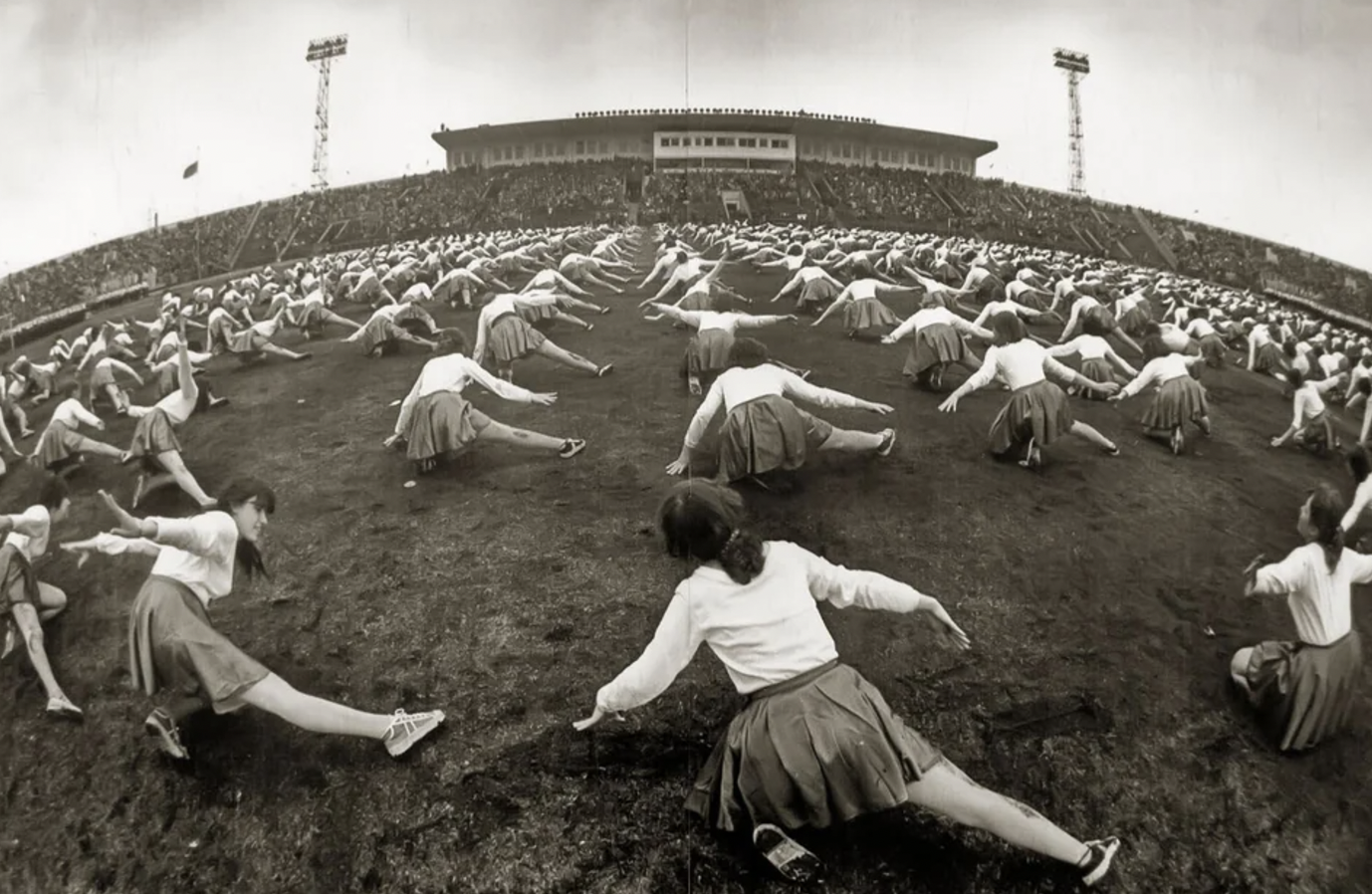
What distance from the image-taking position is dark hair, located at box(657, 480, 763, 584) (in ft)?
7.17

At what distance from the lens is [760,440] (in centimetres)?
395

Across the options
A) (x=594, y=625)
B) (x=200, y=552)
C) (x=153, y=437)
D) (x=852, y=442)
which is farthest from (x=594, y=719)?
(x=852, y=442)

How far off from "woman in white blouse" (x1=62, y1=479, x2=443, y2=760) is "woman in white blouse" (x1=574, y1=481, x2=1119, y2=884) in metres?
0.79

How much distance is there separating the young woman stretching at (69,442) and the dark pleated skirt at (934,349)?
479 centimetres

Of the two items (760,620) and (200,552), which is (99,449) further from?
(760,620)

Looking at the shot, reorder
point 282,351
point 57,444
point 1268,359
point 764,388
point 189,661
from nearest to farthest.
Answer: point 189,661 < point 57,444 < point 764,388 < point 1268,359 < point 282,351

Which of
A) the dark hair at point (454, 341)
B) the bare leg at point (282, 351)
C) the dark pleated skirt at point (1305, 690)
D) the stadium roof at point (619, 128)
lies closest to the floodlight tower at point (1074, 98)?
the stadium roof at point (619, 128)

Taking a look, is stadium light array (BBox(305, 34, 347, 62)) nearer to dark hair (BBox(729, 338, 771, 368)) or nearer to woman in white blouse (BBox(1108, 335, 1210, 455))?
dark hair (BBox(729, 338, 771, 368))

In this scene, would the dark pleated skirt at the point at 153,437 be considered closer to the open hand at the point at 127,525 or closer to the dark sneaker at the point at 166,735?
the open hand at the point at 127,525

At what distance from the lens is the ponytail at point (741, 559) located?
2.18 meters

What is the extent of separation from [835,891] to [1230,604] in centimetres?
194

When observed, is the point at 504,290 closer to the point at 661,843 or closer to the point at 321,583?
the point at 321,583

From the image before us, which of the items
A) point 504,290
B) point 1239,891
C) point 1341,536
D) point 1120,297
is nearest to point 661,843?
point 1239,891

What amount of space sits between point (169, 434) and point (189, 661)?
97 centimetres
